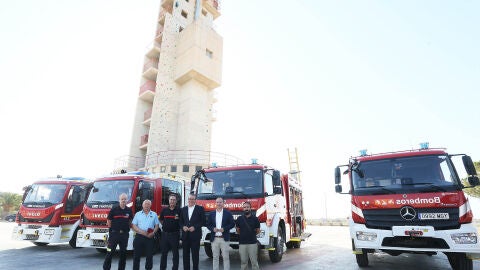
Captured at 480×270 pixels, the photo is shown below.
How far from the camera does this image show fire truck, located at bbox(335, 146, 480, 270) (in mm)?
5508

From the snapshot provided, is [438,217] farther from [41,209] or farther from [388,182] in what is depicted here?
[41,209]

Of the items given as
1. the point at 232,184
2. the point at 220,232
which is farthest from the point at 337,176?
the point at 220,232

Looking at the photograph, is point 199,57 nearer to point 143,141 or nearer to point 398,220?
point 143,141

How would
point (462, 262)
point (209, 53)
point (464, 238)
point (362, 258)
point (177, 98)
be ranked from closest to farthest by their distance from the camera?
point (464, 238)
point (462, 262)
point (362, 258)
point (177, 98)
point (209, 53)

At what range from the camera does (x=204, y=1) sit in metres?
33.9

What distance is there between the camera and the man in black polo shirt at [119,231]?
6.21 meters

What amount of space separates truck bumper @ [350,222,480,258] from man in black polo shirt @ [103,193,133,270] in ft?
17.7

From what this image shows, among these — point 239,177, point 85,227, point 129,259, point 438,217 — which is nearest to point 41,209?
point 85,227

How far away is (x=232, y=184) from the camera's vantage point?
794 centimetres

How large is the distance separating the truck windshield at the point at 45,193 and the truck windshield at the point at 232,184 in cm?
649

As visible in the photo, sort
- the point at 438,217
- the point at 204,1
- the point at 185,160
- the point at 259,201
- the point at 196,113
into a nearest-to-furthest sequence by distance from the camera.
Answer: the point at 438,217 < the point at 259,201 < the point at 185,160 < the point at 196,113 < the point at 204,1

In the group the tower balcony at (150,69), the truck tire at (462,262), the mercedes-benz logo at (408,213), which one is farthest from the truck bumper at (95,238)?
the tower balcony at (150,69)

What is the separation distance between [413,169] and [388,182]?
0.64 metres

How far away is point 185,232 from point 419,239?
5053 millimetres
